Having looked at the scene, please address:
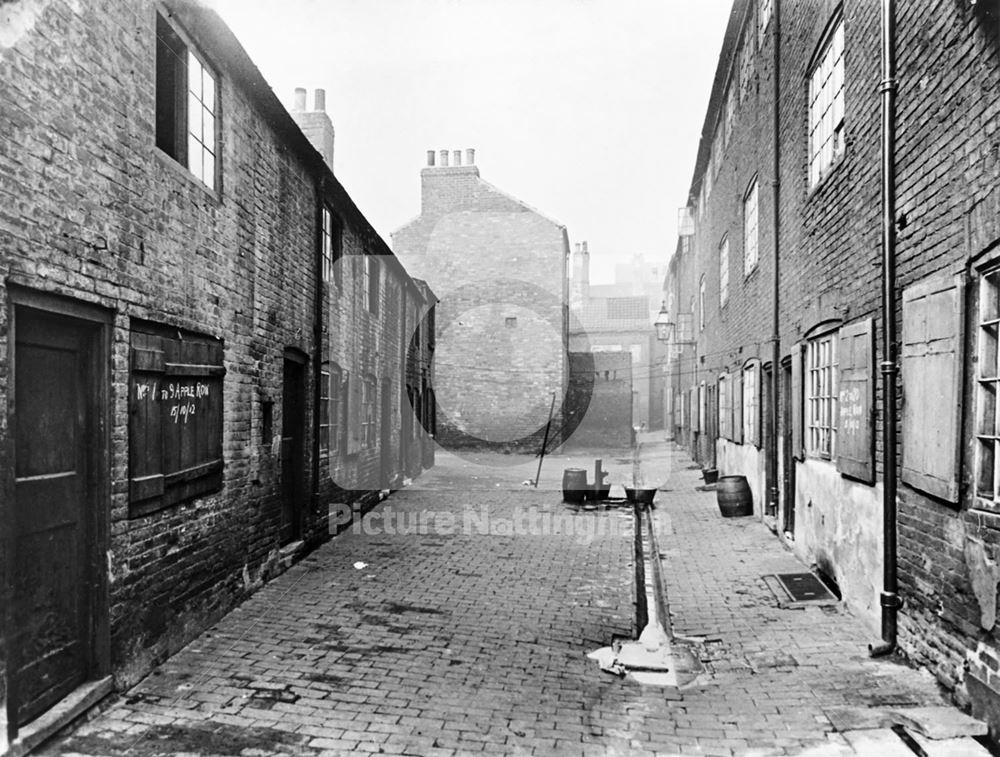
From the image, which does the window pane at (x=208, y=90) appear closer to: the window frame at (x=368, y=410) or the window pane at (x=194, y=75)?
the window pane at (x=194, y=75)

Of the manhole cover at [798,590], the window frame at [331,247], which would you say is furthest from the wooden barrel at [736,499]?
the window frame at [331,247]

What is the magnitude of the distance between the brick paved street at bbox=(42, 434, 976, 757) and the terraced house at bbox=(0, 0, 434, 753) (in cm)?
51

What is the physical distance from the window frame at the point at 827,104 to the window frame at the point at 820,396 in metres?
1.75

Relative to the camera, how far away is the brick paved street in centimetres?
404

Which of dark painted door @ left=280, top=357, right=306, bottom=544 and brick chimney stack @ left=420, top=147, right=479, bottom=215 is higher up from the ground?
brick chimney stack @ left=420, top=147, right=479, bottom=215

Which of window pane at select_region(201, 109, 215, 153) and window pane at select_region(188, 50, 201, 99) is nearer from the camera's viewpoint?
window pane at select_region(188, 50, 201, 99)

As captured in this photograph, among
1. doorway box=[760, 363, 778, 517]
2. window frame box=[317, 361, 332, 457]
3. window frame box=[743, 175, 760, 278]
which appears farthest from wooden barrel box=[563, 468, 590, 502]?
window frame box=[317, 361, 332, 457]

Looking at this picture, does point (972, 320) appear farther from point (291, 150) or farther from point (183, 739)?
point (291, 150)

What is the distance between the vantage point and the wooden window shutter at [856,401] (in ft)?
18.7

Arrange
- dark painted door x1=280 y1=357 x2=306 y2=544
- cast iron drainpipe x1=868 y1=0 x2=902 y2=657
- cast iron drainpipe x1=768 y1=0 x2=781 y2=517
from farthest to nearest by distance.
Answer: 1. cast iron drainpipe x1=768 y1=0 x2=781 y2=517
2. dark painted door x1=280 y1=357 x2=306 y2=544
3. cast iron drainpipe x1=868 y1=0 x2=902 y2=657

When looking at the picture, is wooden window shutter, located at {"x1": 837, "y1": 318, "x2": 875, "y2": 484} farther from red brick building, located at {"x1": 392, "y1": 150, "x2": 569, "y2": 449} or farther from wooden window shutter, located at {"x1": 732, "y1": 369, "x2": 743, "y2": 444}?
red brick building, located at {"x1": 392, "y1": 150, "x2": 569, "y2": 449}

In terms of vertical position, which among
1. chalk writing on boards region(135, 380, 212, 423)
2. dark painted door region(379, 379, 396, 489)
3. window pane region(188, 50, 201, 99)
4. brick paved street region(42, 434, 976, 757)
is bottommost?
brick paved street region(42, 434, 976, 757)

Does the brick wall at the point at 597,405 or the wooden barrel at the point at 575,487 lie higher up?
the brick wall at the point at 597,405

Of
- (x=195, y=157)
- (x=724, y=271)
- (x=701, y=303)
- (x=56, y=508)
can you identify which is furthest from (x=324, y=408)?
(x=701, y=303)
